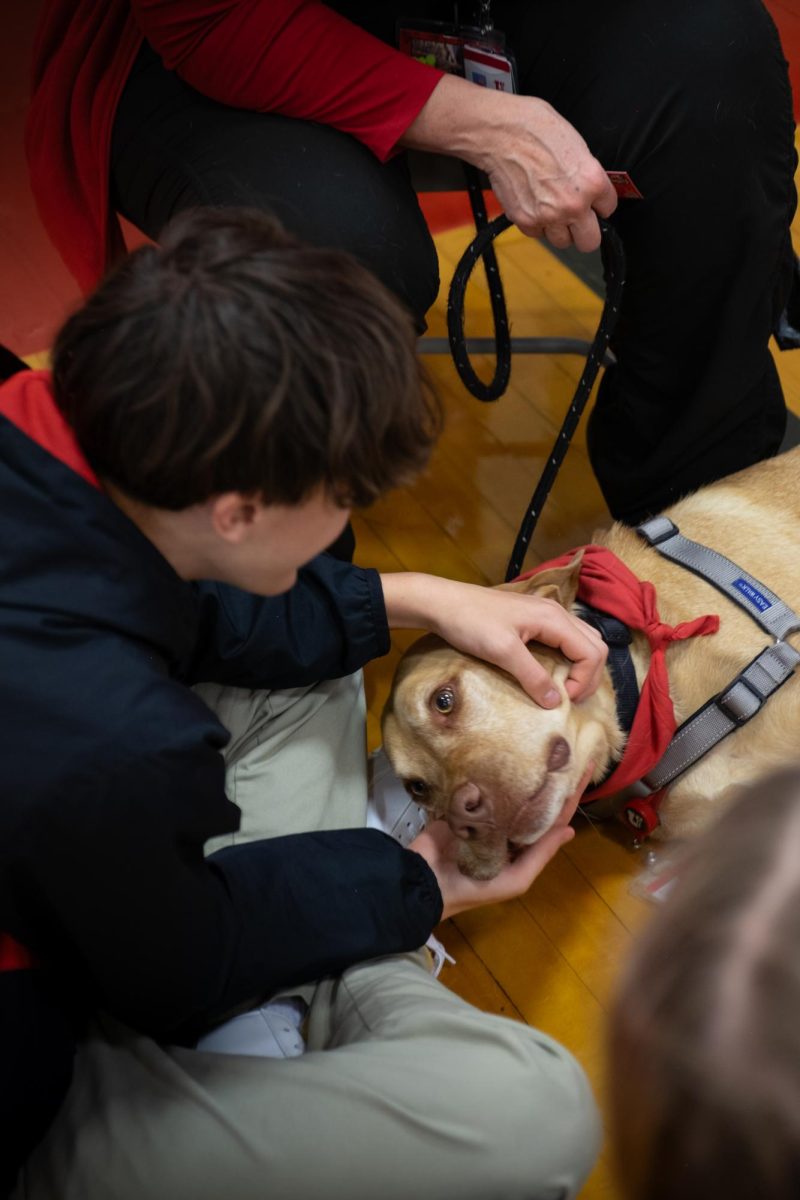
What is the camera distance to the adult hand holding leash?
1668mm

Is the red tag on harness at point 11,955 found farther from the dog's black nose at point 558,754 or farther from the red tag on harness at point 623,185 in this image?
the red tag on harness at point 623,185

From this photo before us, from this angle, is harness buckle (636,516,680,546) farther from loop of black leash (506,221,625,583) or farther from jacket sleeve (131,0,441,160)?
jacket sleeve (131,0,441,160)

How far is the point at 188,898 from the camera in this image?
1.17 metres

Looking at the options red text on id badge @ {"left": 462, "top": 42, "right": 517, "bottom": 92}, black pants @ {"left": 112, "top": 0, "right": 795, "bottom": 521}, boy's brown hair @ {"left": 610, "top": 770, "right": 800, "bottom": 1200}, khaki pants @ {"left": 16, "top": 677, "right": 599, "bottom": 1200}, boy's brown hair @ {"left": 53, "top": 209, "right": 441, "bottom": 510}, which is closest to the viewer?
boy's brown hair @ {"left": 610, "top": 770, "right": 800, "bottom": 1200}

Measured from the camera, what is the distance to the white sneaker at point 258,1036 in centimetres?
134

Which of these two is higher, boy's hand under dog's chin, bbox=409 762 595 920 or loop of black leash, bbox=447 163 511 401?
loop of black leash, bbox=447 163 511 401

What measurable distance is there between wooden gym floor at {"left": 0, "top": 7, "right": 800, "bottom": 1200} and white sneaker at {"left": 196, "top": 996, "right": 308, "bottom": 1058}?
1.28ft

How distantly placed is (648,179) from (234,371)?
116 centimetres

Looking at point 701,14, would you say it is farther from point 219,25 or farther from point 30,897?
point 30,897

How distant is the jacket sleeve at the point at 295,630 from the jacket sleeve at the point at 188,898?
256 mm

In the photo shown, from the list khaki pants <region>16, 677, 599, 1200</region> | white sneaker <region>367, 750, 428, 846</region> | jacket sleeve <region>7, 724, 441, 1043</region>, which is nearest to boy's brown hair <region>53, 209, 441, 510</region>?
jacket sleeve <region>7, 724, 441, 1043</region>

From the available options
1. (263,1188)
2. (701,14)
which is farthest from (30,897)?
(701,14)

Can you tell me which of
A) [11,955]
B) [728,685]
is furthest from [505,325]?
[11,955]

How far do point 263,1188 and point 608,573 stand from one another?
1.02m
